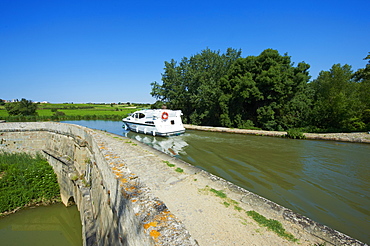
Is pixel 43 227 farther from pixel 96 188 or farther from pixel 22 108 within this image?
pixel 22 108

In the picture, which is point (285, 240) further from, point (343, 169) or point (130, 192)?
point (343, 169)

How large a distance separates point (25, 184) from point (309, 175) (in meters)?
14.6

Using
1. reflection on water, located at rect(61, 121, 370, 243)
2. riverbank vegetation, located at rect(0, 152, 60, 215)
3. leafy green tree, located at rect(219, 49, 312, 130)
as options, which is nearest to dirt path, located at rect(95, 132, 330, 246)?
reflection on water, located at rect(61, 121, 370, 243)

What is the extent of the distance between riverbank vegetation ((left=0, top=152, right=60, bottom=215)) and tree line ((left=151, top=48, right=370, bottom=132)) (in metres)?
19.9

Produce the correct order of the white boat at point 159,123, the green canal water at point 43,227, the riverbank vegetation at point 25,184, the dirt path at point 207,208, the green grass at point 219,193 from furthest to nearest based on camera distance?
the white boat at point 159,123, the riverbank vegetation at point 25,184, the green canal water at point 43,227, the green grass at point 219,193, the dirt path at point 207,208

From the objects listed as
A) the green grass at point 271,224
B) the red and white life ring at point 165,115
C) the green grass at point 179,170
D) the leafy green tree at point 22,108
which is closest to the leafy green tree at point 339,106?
the red and white life ring at point 165,115

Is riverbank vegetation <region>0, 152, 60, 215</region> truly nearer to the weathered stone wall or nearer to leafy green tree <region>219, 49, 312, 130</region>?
the weathered stone wall

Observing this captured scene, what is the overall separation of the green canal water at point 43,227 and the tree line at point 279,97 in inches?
771

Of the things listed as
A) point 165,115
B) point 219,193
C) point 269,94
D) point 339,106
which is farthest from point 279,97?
point 219,193

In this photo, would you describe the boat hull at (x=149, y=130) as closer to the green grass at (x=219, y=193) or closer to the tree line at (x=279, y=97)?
the tree line at (x=279, y=97)

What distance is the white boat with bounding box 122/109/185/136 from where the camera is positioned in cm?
1878

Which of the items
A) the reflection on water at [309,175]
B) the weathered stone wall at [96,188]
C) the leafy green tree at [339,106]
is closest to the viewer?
the weathered stone wall at [96,188]

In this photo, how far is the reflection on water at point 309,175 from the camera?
5.05 meters

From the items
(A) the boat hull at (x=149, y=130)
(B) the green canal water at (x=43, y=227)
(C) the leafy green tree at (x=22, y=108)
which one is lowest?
(B) the green canal water at (x=43, y=227)
